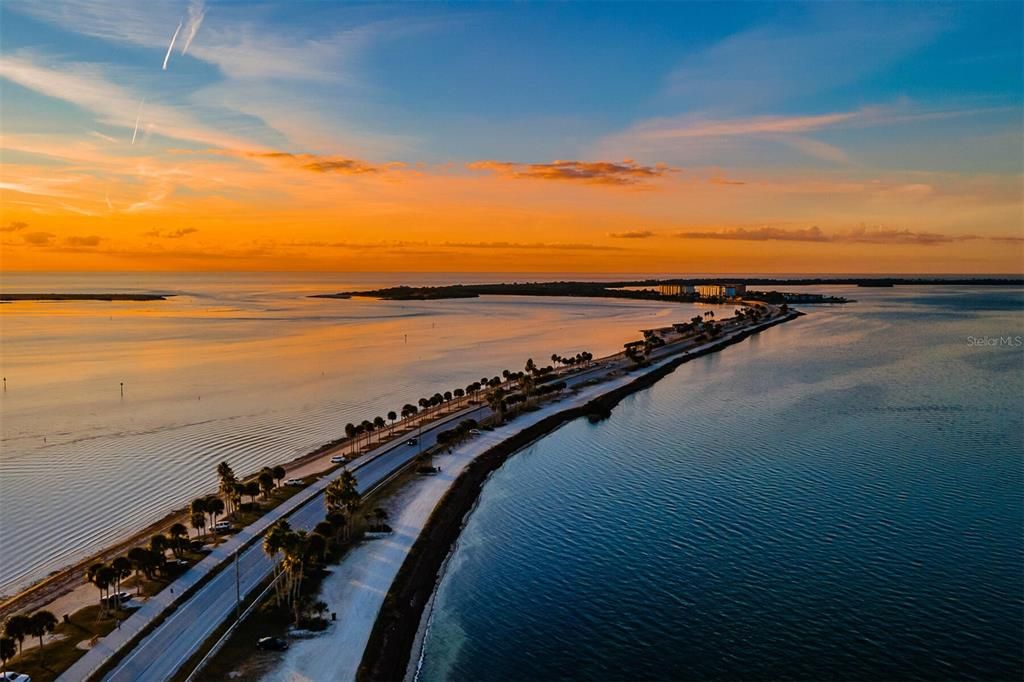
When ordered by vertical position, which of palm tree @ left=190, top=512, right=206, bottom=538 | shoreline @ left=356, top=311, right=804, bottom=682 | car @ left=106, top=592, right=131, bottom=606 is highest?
palm tree @ left=190, top=512, right=206, bottom=538

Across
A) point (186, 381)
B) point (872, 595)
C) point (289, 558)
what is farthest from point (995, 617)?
point (186, 381)

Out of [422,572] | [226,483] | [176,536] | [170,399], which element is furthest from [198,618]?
[170,399]

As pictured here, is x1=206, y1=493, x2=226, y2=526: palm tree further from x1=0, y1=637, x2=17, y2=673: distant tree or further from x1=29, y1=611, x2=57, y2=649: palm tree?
x1=0, y1=637, x2=17, y2=673: distant tree

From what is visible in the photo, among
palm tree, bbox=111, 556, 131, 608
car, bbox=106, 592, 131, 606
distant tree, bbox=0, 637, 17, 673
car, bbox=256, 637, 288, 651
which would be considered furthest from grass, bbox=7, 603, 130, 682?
car, bbox=256, 637, 288, 651

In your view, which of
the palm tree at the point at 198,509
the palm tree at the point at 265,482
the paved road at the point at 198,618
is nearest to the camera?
the paved road at the point at 198,618

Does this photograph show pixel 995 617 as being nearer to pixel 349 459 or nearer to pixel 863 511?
pixel 863 511

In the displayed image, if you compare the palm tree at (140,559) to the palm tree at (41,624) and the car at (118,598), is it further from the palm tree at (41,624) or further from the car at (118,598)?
the palm tree at (41,624)

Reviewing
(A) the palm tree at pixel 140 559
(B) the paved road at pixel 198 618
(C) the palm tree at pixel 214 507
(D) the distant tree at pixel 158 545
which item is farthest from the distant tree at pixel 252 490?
(A) the palm tree at pixel 140 559
